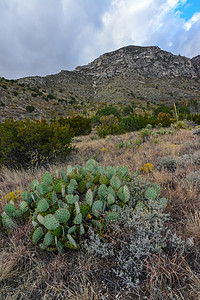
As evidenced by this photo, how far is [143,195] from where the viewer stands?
1.78 metres

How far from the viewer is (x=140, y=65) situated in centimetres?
5922

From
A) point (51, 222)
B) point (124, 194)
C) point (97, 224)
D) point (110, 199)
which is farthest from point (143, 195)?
point (51, 222)

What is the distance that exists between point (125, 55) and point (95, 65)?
46.3 feet

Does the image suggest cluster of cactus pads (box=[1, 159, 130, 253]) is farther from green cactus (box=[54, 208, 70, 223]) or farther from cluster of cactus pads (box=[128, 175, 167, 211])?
cluster of cactus pads (box=[128, 175, 167, 211])

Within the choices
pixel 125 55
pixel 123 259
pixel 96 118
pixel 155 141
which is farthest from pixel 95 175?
pixel 125 55

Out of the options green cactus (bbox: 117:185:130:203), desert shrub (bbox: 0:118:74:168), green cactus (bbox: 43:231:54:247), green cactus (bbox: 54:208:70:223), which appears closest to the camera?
green cactus (bbox: 43:231:54:247)

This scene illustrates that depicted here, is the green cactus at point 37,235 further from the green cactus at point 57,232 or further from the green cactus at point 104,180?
the green cactus at point 104,180

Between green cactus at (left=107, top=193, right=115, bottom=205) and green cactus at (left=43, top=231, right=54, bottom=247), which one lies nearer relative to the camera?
green cactus at (left=43, top=231, right=54, bottom=247)

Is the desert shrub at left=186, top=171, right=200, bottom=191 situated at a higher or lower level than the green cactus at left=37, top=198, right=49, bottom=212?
lower

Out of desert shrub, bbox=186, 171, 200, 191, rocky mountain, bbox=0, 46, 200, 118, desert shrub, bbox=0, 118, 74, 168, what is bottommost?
desert shrub, bbox=186, 171, 200, 191

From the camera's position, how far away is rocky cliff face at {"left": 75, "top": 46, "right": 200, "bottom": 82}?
56.3 m

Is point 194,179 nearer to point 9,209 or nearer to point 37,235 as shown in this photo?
A: point 37,235

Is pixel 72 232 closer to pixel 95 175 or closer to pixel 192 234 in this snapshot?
pixel 95 175

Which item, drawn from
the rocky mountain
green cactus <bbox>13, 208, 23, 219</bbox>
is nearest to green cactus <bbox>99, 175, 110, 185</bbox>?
green cactus <bbox>13, 208, 23, 219</bbox>
